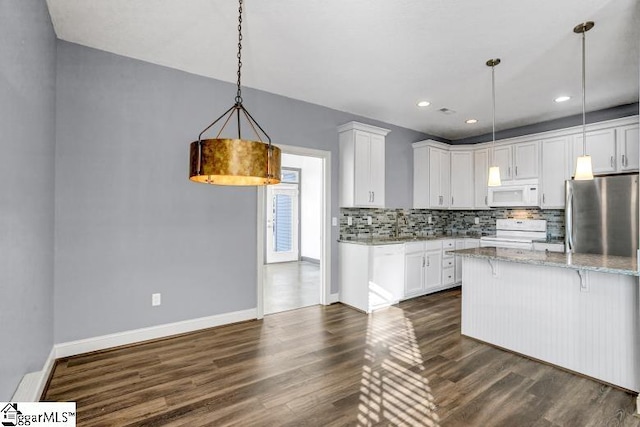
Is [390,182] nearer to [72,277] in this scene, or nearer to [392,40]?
[392,40]

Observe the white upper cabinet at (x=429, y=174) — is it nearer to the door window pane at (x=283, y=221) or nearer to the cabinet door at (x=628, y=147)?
the cabinet door at (x=628, y=147)

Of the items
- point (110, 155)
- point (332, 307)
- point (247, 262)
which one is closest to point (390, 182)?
point (332, 307)

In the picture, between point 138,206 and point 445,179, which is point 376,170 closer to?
point 445,179

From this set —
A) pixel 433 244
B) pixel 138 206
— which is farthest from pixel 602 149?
pixel 138 206

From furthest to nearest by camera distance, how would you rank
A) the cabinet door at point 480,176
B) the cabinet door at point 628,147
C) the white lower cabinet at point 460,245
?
the cabinet door at point 480,176 < the white lower cabinet at point 460,245 < the cabinet door at point 628,147

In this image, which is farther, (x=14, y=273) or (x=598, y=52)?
(x=598, y=52)

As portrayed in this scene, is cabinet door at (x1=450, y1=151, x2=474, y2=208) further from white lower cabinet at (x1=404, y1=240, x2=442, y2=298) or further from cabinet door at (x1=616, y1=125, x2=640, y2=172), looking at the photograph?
cabinet door at (x1=616, y1=125, x2=640, y2=172)

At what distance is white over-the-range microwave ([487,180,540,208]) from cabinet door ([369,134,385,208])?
198cm

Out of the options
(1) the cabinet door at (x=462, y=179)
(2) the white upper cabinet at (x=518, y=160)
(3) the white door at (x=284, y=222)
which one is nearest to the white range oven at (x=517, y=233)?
(1) the cabinet door at (x=462, y=179)

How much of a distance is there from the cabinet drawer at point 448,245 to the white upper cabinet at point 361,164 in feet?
4.30

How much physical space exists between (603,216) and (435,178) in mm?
2288

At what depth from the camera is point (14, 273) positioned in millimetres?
1712

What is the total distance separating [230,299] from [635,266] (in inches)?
140

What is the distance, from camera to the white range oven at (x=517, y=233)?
4951 millimetres
